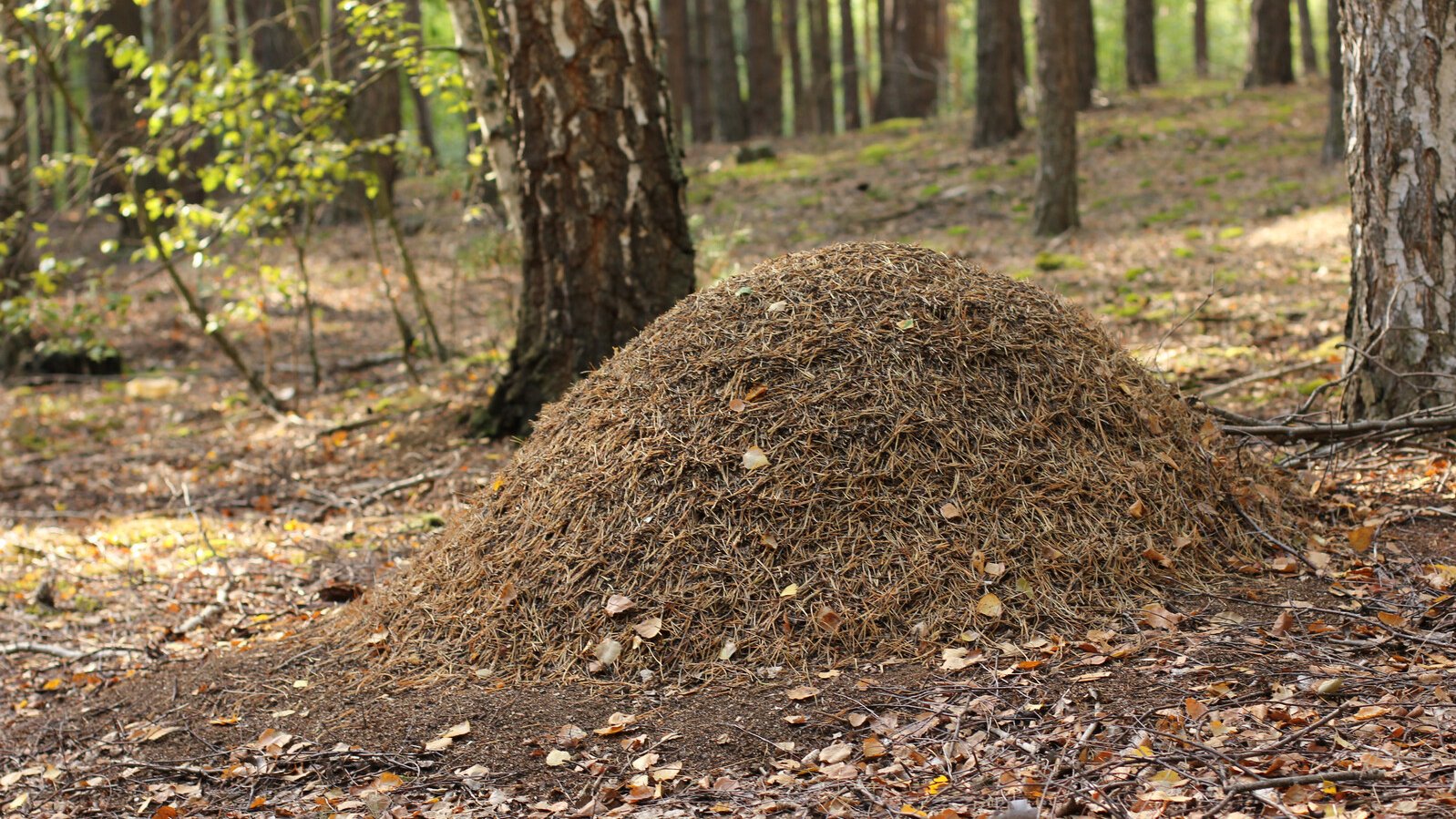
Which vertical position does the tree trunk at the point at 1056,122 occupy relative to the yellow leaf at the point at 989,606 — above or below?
above

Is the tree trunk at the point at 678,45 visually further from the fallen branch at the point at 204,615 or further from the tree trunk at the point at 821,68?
the fallen branch at the point at 204,615

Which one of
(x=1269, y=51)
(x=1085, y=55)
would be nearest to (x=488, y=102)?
(x=1085, y=55)

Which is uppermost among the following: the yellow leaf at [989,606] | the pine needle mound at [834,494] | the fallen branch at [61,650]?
the pine needle mound at [834,494]

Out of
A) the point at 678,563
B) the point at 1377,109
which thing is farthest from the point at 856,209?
the point at 678,563

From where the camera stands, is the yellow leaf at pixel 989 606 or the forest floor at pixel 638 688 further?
the yellow leaf at pixel 989 606

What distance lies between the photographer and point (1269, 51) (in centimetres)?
1759

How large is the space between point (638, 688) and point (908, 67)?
56.9 feet

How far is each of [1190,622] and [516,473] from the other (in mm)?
2290

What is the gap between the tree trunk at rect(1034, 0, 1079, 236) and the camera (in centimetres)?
1011

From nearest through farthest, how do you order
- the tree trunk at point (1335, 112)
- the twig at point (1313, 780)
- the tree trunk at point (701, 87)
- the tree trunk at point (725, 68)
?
the twig at point (1313, 780)
the tree trunk at point (1335, 112)
the tree trunk at point (725, 68)
the tree trunk at point (701, 87)

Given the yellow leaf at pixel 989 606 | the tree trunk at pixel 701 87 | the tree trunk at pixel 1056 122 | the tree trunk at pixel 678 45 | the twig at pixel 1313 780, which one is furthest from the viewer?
the tree trunk at pixel 701 87

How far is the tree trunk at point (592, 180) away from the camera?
5.70 m

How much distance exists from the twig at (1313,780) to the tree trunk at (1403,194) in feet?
7.63

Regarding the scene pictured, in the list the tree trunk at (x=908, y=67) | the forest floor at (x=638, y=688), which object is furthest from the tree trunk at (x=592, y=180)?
the tree trunk at (x=908, y=67)
